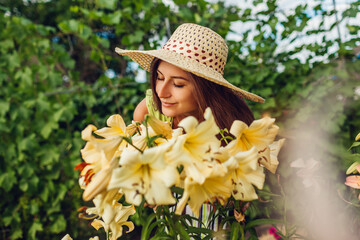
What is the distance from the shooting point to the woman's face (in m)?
0.96

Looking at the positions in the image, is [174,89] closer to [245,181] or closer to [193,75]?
[193,75]

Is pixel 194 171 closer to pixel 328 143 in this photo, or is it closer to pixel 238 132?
pixel 238 132

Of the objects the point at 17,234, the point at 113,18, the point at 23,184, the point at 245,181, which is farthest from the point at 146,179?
the point at 17,234

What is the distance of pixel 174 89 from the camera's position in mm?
974

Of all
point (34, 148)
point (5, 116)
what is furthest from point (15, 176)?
point (5, 116)

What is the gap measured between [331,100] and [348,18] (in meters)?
0.48

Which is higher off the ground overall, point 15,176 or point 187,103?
point 187,103

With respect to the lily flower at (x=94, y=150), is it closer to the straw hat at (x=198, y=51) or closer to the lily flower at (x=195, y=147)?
the lily flower at (x=195, y=147)

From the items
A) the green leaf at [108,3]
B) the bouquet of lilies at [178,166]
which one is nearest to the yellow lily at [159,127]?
the bouquet of lilies at [178,166]

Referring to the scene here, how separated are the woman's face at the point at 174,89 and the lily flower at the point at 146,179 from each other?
23.7 inches

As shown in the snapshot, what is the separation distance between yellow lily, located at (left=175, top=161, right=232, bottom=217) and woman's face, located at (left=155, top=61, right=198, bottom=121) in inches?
22.9

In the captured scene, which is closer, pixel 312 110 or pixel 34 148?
pixel 312 110

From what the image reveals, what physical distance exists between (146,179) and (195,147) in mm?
91

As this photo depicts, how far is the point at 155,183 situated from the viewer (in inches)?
15.0
